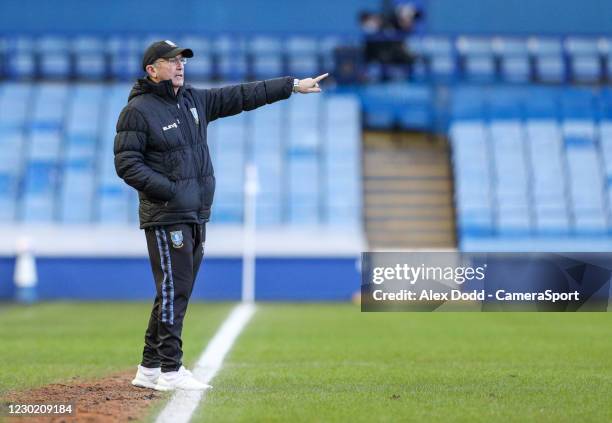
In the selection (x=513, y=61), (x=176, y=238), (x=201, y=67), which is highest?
(x=513, y=61)

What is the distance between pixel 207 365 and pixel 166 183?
2.15m

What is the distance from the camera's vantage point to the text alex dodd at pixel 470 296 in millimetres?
9234

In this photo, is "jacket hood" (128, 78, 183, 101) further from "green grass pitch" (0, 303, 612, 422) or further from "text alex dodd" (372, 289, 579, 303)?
"text alex dodd" (372, 289, 579, 303)

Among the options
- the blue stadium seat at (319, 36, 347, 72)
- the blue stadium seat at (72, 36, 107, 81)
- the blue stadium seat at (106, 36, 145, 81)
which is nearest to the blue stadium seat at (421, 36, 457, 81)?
the blue stadium seat at (319, 36, 347, 72)

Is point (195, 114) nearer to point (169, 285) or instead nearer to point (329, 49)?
point (169, 285)

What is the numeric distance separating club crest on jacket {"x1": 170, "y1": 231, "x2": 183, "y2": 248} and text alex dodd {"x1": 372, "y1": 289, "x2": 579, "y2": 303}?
3.22 metres

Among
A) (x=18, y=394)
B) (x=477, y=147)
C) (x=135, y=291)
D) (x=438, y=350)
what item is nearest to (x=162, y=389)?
(x=18, y=394)

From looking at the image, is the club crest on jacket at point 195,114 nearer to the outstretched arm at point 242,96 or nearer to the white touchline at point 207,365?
the outstretched arm at point 242,96

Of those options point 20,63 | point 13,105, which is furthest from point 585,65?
point 20,63

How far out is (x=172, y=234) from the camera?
6410 mm

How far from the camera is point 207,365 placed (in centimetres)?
796

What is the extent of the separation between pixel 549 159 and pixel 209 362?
16528mm

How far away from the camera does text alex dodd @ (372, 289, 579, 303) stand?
923 cm

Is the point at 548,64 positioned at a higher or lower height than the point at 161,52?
higher
